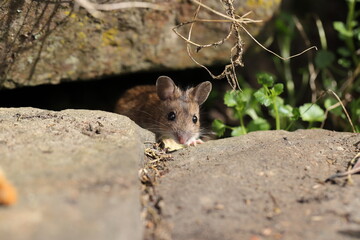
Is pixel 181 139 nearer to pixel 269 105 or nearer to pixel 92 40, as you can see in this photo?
pixel 269 105

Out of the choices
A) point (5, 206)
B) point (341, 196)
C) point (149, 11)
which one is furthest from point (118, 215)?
point (149, 11)

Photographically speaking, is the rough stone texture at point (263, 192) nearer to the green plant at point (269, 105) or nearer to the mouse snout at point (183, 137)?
the green plant at point (269, 105)

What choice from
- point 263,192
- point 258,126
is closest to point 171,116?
point 258,126

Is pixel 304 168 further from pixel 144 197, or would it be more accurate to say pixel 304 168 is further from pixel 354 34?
pixel 354 34

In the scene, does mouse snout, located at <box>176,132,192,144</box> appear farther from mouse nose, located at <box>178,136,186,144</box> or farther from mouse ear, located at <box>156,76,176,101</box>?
mouse ear, located at <box>156,76,176,101</box>

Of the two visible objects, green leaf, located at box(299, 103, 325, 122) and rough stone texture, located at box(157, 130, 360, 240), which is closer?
rough stone texture, located at box(157, 130, 360, 240)

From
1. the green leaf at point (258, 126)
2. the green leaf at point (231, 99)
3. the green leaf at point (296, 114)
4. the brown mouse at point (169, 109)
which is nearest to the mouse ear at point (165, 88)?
the brown mouse at point (169, 109)

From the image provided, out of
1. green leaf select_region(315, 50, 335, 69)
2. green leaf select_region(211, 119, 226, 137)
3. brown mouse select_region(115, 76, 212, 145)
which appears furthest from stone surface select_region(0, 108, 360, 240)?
green leaf select_region(315, 50, 335, 69)
